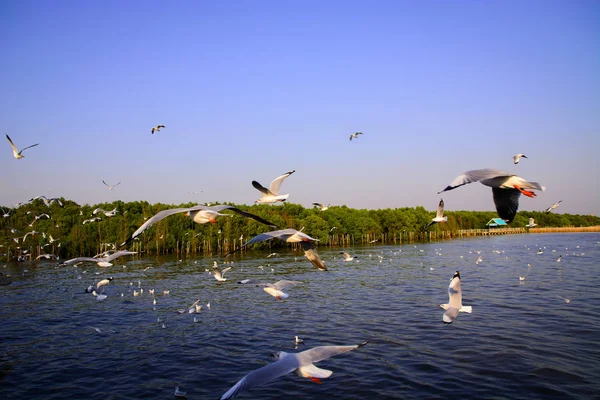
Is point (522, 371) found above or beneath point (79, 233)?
beneath

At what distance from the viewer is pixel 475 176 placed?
685cm

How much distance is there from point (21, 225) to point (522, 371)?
80534 mm

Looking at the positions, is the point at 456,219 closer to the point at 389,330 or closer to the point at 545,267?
the point at 545,267

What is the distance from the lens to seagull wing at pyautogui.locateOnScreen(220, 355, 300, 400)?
19.0 feet

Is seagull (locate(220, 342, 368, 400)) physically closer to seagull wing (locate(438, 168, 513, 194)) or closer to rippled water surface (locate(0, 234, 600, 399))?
seagull wing (locate(438, 168, 513, 194))

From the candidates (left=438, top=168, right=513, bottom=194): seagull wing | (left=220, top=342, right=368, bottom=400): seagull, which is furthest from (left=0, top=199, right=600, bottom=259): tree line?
(left=438, top=168, right=513, bottom=194): seagull wing

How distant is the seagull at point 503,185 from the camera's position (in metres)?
6.75

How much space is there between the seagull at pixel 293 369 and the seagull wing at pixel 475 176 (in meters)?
2.70

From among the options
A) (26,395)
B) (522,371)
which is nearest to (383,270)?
(522,371)

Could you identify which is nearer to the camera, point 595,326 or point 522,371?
point 522,371

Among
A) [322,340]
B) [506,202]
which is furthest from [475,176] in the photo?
[322,340]

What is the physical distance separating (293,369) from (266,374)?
539mm

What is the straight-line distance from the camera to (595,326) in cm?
1641

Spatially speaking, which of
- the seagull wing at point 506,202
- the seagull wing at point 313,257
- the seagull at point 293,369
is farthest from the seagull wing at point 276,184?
the seagull wing at point 506,202
